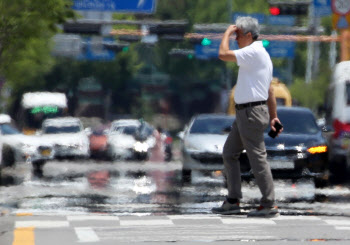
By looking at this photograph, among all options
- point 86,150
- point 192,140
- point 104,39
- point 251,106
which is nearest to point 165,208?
point 251,106

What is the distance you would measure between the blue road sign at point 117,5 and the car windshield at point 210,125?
20.5 m

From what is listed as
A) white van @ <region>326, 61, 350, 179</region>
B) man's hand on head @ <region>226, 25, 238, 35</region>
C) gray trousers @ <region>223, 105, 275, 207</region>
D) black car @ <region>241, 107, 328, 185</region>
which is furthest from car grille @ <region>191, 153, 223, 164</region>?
man's hand on head @ <region>226, 25, 238, 35</region>

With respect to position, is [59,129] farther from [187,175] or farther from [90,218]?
[90,218]

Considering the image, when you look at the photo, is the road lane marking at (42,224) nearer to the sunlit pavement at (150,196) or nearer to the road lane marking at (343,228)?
the sunlit pavement at (150,196)

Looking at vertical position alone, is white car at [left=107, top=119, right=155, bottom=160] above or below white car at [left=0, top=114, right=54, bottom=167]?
below

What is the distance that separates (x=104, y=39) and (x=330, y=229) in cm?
5712

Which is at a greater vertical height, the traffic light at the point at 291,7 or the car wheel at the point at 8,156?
the traffic light at the point at 291,7

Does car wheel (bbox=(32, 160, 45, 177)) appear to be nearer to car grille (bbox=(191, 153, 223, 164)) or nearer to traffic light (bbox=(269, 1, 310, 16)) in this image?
car grille (bbox=(191, 153, 223, 164))

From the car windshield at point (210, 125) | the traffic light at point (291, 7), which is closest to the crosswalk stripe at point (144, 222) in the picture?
the car windshield at point (210, 125)

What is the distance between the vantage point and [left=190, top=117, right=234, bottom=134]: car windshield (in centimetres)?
2078

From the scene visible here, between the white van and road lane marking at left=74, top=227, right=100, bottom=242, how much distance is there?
41.8 feet

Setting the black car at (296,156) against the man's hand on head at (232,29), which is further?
the black car at (296,156)

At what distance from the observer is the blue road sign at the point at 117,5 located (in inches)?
1644

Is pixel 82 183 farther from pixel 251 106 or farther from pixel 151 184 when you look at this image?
pixel 251 106
